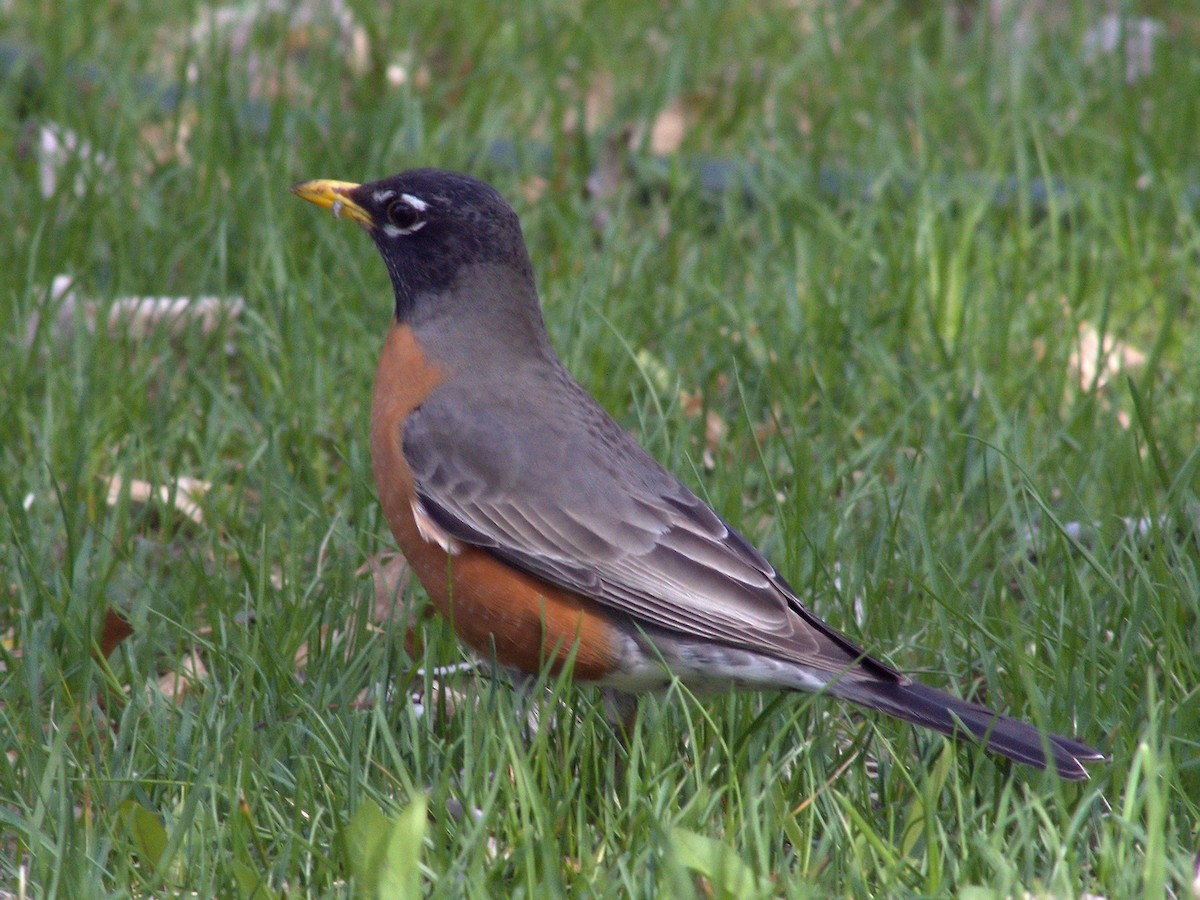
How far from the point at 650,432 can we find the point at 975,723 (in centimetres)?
158

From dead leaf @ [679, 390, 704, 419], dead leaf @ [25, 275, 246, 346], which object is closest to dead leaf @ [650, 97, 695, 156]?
dead leaf @ [679, 390, 704, 419]

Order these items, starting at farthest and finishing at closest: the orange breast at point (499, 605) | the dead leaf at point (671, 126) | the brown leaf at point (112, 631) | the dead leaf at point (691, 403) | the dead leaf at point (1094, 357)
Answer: the dead leaf at point (671, 126) → the dead leaf at point (691, 403) → the dead leaf at point (1094, 357) → the brown leaf at point (112, 631) → the orange breast at point (499, 605)

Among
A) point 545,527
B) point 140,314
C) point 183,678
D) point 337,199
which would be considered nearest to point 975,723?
point 545,527

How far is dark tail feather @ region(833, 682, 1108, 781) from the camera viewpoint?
8.73 feet

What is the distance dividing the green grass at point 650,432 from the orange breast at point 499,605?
4.7 inches

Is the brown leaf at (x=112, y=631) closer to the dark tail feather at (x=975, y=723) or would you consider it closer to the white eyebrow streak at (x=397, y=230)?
the white eyebrow streak at (x=397, y=230)

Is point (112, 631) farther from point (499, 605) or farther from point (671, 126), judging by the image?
point (671, 126)

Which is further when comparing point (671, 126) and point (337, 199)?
point (671, 126)

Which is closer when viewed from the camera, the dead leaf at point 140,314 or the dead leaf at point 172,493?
the dead leaf at point 172,493

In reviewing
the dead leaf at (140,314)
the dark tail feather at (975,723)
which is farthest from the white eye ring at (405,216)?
the dark tail feather at (975,723)

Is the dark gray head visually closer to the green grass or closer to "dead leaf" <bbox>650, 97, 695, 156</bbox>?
the green grass

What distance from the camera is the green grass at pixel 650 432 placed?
2.62 meters

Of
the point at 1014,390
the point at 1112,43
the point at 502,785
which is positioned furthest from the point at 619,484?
the point at 1112,43

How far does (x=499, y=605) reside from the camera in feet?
10.3
